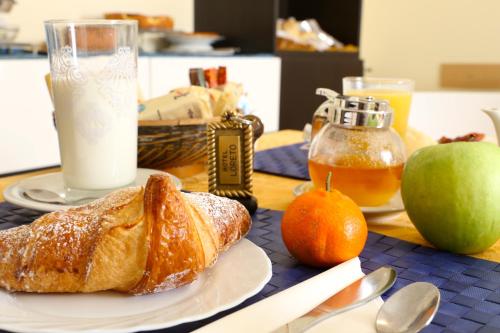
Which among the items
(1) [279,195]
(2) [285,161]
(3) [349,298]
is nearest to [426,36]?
(2) [285,161]

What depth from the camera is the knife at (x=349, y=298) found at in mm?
442

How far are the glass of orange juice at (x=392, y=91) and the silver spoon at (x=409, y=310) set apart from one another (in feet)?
1.82

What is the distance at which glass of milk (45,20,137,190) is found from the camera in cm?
73

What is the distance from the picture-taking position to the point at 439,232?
2.24 ft

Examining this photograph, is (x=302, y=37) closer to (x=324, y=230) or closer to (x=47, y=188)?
(x=47, y=188)

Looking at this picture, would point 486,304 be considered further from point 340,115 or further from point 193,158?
point 193,158

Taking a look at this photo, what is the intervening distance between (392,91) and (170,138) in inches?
16.9

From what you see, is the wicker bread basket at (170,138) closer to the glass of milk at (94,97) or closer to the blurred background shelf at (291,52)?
the glass of milk at (94,97)

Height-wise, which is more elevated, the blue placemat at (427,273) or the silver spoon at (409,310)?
the silver spoon at (409,310)

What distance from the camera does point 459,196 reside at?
0.67 meters

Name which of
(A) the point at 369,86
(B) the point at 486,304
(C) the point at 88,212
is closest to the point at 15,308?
(C) the point at 88,212

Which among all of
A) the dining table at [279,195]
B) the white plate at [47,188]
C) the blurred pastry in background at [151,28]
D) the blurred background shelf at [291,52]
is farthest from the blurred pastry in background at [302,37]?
the white plate at [47,188]

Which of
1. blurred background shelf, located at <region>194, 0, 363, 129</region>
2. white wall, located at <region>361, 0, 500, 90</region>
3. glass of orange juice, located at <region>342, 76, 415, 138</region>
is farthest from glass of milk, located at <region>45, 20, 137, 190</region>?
white wall, located at <region>361, 0, 500, 90</region>

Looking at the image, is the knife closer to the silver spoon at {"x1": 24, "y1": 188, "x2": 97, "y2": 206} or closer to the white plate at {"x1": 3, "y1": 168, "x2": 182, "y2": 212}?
the white plate at {"x1": 3, "y1": 168, "x2": 182, "y2": 212}
